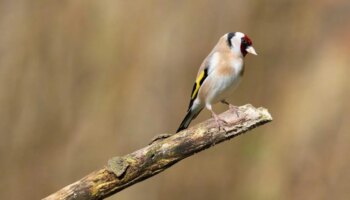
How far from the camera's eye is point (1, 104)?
640 centimetres

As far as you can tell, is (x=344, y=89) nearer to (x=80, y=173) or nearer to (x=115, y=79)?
(x=115, y=79)

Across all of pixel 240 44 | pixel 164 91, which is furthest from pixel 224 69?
pixel 164 91

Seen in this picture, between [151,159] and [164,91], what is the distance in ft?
10.4

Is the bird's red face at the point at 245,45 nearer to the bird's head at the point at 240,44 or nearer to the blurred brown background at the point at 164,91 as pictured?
the bird's head at the point at 240,44

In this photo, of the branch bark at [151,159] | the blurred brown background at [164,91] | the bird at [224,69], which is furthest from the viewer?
the blurred brown background at [164,91]

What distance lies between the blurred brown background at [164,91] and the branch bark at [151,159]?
304cm

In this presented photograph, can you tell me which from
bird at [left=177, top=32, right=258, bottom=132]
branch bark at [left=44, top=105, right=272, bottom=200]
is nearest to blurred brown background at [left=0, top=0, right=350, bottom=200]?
bird at [left=177, top=32, right=258, bottom=132]

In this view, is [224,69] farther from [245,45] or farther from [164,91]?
[164,91]

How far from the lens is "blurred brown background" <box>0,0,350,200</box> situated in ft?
20.0

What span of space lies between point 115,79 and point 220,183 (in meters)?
1.34

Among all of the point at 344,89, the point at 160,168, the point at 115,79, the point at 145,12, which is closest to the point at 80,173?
the point at 115,79

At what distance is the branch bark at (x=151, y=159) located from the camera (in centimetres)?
307

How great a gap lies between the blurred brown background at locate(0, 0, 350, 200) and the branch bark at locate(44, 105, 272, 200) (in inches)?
120

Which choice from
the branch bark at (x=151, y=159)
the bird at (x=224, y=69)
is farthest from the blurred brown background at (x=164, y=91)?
the branch bark at (x=151, y=159)
